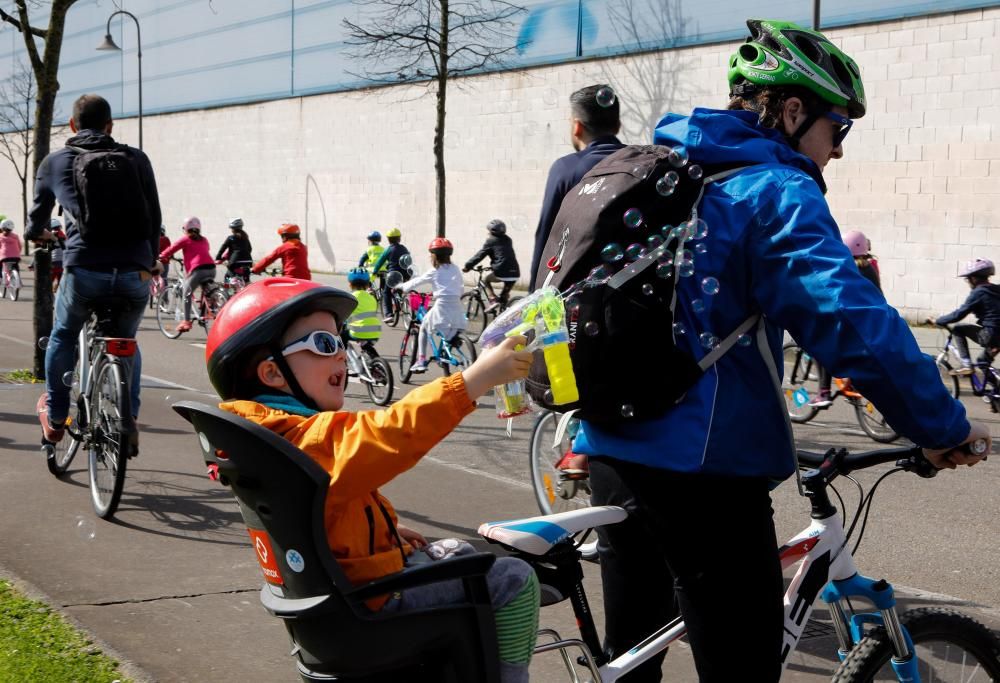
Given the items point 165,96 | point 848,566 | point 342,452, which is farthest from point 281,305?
point 165,96

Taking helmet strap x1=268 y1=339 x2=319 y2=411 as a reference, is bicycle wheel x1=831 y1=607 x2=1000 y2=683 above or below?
below

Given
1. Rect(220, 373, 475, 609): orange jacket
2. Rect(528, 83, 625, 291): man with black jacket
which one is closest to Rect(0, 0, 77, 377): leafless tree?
Rect(528, 83, 625, 291): man with black jacket

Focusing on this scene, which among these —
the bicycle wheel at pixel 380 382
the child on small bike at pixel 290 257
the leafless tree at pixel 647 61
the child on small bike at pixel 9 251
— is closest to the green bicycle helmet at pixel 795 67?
the bicycle wheel at pixel 380 382

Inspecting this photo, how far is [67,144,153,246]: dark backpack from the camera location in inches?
245

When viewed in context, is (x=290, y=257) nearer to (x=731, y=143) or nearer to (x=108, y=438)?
(x=108, y=438)

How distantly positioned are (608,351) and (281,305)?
2.28ft

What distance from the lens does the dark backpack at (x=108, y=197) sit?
20.4ft

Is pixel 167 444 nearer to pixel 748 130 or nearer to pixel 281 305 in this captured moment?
pixel 281 305

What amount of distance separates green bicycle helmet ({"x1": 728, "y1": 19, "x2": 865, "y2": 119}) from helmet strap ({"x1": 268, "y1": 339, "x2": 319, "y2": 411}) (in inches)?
44.5

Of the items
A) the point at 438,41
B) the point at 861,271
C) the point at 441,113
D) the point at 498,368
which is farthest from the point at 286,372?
the point at 438,41

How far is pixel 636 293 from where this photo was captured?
2328mm

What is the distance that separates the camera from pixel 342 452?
7.34ft

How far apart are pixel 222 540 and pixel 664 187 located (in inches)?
147

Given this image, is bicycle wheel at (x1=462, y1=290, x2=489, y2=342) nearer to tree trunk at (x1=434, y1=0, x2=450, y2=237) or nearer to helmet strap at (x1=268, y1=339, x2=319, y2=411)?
tree trunk at (x1=434, y1=0, x2=450, y2=237)
